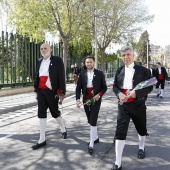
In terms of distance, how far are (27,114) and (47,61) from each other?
4.30m

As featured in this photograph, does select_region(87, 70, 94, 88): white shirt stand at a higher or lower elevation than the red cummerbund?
higher

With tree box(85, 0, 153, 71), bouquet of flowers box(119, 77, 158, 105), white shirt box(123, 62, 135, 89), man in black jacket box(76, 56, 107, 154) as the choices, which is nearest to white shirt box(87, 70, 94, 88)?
man in black jacket box(76, 56, 107, 154)

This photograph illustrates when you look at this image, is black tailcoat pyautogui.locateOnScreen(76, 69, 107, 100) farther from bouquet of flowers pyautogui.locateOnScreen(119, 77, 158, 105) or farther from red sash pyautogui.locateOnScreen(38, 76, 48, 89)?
bouquet of flowers pyautogui.locateOnScreen(119, 77, 158, 105)

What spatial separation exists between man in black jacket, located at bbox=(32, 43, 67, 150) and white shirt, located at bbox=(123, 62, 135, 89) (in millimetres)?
1470

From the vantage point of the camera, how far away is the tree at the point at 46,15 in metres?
15.5

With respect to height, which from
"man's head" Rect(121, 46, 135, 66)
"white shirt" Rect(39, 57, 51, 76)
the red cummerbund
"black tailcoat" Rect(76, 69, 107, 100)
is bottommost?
the red cummerbund

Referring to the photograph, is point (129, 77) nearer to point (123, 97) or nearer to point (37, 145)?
point (123, 97)

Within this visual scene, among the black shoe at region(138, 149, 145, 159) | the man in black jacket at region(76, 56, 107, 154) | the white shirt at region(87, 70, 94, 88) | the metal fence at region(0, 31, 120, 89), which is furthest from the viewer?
the metal fence at region(0, 31, 120, 89)

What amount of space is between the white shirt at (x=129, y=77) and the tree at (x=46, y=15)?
11.9 meters

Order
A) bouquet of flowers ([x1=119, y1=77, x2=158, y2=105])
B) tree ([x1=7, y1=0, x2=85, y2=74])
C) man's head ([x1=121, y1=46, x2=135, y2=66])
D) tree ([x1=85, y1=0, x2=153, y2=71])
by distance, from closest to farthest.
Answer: bouquet of flowers ([x1=119, y1=77, x2=158, y2=105]) → man's head ([x1=121, y1=46, x2=135, y2=66]) → tree ([x1=7, y1=0, x2=85, y2=74]) → tree ([x1=85, y1=0, x2=153, y2=71])

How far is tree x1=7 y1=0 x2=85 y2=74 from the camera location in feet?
50.9

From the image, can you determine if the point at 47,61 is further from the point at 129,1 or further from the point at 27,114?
the point at 129,1

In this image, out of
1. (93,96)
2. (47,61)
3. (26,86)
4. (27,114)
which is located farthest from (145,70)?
(26,86)

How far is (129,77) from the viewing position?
4.21m
